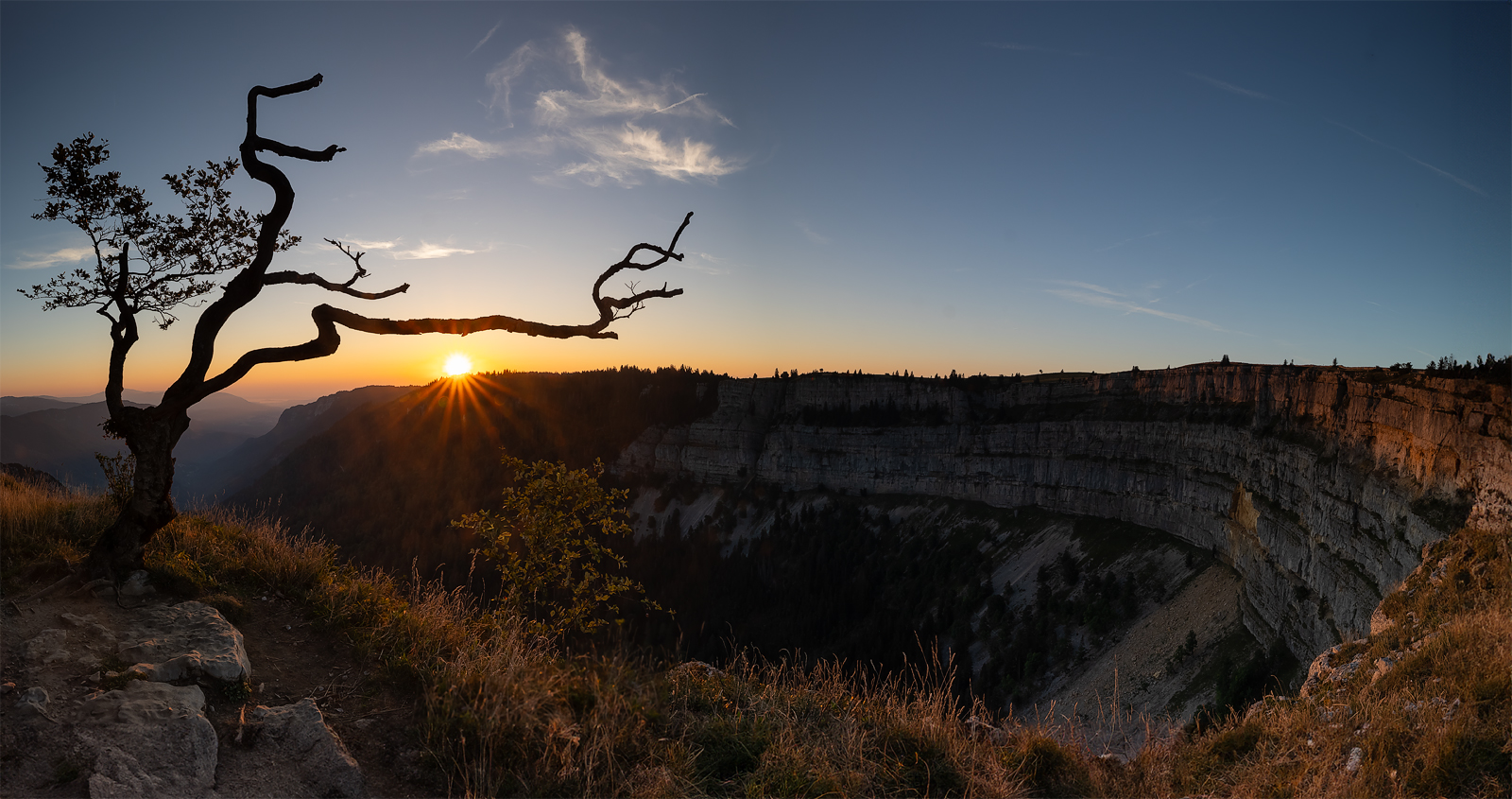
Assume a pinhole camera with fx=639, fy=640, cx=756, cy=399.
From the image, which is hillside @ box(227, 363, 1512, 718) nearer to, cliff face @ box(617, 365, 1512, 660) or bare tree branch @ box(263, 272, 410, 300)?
cliff face @ box(617, 365, 1512, 660)

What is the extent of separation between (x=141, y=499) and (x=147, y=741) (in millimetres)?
3803

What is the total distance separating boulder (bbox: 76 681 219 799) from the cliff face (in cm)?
1826

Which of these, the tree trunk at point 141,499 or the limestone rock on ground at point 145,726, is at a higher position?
the tree trunk at point 141,499

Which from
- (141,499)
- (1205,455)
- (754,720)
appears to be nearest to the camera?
(754,720)

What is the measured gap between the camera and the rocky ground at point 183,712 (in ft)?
15.5

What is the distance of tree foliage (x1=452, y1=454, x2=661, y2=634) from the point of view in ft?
28.0

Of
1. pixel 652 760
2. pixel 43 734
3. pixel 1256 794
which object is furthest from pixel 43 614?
pixel 1256 794

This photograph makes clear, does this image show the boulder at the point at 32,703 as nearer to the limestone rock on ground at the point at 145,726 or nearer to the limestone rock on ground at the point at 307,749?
the limestone rock on ground at the point at 145,726

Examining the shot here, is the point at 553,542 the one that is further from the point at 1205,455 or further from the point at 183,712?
the point at 1205,455

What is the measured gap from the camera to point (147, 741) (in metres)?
4.91

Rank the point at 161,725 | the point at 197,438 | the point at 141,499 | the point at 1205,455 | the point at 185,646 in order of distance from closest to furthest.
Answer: the point at 161,725, the point at 185,646, the point at 141,499, the point at 1205,455, the point at 197,438

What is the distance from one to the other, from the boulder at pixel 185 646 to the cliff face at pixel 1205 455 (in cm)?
1852

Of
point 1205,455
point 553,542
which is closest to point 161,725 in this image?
point 553,542

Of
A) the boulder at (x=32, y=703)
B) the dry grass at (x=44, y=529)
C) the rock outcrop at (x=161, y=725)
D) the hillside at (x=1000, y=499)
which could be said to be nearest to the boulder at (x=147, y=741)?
the rock outcrop at (x=161, y=725)
